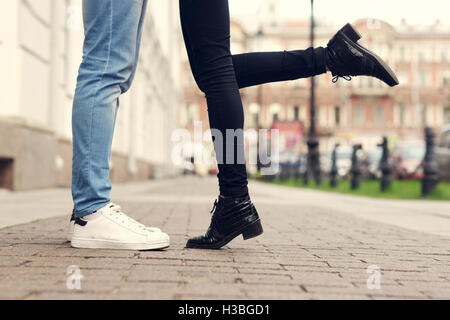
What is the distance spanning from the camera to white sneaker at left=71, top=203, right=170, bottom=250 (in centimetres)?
255

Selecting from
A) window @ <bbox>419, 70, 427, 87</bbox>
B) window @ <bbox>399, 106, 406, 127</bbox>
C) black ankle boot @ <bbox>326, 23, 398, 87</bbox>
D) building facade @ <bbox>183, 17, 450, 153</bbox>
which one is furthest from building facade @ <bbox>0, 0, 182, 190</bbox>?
window @ <bbox>419, 70, 427, 87</bbox>

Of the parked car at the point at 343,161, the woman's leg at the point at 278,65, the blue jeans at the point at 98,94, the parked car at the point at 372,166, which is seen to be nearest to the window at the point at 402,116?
the parked car at the point at 343,161

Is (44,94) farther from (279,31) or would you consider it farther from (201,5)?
(279,31)

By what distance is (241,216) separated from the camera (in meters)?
2.62

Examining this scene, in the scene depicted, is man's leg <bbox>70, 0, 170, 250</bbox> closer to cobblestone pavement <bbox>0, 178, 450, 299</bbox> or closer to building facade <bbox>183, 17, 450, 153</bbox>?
cobblestone pavement <bbox>0, 178, 450, 299</bbox>

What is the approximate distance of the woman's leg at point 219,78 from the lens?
261 cm

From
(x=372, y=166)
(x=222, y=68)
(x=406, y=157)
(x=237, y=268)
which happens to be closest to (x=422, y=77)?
(x=372, y=166)

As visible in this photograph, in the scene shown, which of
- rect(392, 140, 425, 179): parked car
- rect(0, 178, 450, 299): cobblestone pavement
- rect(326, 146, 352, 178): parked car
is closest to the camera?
rect(0, 178, 450, 299): cobblestone pavement

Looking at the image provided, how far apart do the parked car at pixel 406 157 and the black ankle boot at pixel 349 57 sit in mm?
16654

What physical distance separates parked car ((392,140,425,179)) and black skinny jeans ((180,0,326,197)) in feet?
55.2

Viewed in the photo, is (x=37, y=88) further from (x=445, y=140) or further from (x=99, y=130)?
(x=445, y=140)

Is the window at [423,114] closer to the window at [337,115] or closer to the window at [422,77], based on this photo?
the window at [422,77]

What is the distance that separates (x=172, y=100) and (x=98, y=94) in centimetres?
3361
